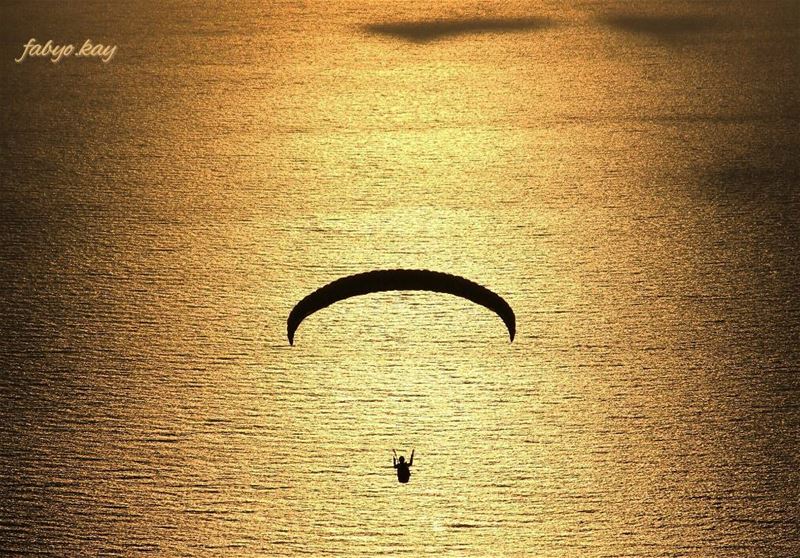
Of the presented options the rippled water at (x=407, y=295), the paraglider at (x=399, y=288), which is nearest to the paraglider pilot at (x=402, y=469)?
the rippled water at (x=407, y=295)

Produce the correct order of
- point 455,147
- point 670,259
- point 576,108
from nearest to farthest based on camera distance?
1. point 670,259
2. point 455,147
3. point 576,108

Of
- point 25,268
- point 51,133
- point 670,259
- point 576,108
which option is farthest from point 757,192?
point 51,133

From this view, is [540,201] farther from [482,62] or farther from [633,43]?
[633,43]

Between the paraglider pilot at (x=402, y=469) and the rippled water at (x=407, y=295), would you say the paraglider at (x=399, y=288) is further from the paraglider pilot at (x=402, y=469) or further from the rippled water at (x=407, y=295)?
the paraglider pilot at (x=402, y=469)

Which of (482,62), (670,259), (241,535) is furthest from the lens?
(482,62)

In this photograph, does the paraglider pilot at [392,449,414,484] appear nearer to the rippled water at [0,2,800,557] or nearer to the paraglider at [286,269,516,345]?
the rippled water at [0,2,800,557]

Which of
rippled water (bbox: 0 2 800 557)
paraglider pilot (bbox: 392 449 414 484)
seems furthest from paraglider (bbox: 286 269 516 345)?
paraglider pilot (bbox: 392 449 414 484)
